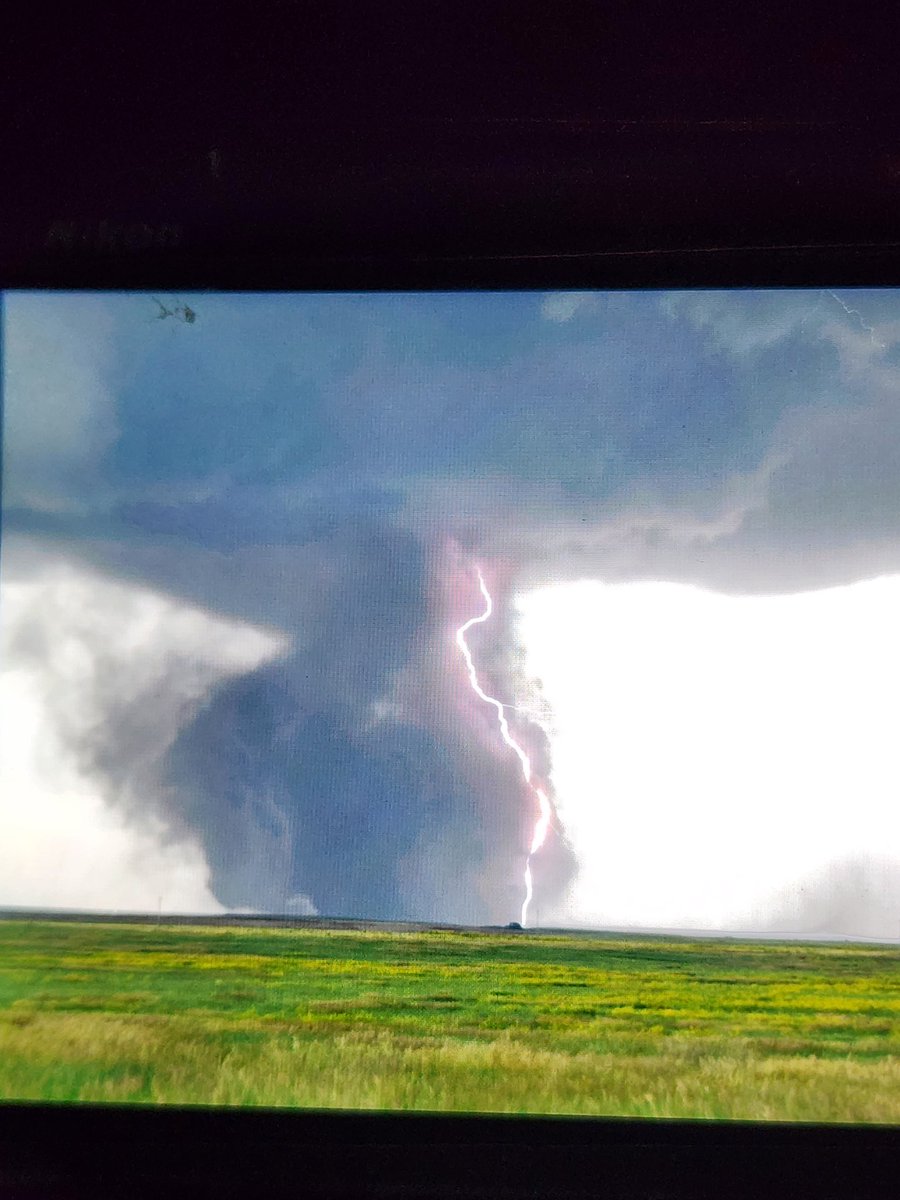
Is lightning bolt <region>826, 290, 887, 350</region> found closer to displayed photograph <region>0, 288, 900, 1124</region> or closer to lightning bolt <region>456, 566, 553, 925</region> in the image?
displayed photograph <region>0, 288, 900, 1124</region>

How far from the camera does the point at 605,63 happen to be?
5.65 ft

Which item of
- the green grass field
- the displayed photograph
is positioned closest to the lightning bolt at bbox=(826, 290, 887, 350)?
the displayed photograph

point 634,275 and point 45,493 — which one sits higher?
point 634,275

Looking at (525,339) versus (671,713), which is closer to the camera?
(671,713)

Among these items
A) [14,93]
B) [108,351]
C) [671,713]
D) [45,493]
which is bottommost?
[671,713]

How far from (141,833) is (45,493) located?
714 mm

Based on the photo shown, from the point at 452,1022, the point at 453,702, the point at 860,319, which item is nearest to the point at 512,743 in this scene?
the point at 453,702

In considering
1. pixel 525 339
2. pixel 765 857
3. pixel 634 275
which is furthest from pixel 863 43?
pixel 765 857

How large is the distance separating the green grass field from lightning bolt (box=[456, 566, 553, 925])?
4.4 inches

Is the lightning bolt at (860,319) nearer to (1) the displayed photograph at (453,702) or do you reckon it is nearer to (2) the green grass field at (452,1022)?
(1) the displayed photograph at (453,702)

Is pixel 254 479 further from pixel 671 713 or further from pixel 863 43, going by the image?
pixel 863 43

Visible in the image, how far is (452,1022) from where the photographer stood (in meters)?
1.58

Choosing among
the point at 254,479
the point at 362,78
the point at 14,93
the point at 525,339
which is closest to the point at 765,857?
the point at 525,339

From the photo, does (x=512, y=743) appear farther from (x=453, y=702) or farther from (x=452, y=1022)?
(x=452, y=1022)
